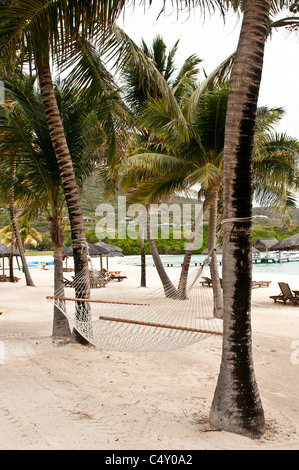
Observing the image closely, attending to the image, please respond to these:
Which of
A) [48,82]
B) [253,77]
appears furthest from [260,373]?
[48,82]

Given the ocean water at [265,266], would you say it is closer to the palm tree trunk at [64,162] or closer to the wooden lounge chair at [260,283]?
the wooden lounge chair at [260,283]

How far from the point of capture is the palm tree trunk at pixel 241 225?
245 cm

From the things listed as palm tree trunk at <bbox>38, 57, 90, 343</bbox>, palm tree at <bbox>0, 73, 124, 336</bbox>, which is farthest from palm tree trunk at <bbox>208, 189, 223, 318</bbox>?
palm tree trunk at <bbox>38, 57, 90, 343</bbox>

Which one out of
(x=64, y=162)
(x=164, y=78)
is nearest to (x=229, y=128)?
(x=64, y=162)

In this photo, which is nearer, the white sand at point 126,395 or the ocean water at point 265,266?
the white sand at point 126,395

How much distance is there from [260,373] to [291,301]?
5.25 metres

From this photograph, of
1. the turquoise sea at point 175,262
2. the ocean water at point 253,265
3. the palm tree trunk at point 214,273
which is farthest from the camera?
Result: the turquoise sea at point 175,262

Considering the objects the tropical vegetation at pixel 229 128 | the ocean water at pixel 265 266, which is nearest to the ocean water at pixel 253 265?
Result: the ocean water at pixel 265 266

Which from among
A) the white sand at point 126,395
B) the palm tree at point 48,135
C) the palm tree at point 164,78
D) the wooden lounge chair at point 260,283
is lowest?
the wooden lounge chair at point 260,283

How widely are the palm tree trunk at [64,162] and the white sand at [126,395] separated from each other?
0.85m

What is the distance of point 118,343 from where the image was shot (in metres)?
3.41

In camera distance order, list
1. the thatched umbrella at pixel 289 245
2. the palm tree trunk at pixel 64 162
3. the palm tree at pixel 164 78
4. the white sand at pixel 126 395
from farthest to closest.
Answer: the thatched umbrella at pixel 289 245
the palm tree at pixel 164 78
the palm tree trunk at pixel 64 162
the white sand at pixel 126 395

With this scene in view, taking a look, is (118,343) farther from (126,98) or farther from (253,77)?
(126,98)

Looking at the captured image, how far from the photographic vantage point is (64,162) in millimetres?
4512
